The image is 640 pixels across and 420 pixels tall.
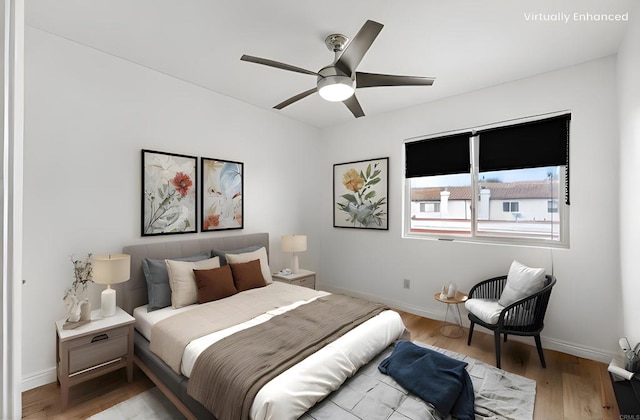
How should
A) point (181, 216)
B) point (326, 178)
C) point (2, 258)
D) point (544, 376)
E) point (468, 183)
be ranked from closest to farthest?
point (2, 258) → point (544, 376) → point (181, 216) → point (468, 183) → point (326, 178)

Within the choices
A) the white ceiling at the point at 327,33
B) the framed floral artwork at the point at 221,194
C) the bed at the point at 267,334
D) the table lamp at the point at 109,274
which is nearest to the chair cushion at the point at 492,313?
the bed at the point at 267,334

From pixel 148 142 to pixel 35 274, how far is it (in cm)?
145

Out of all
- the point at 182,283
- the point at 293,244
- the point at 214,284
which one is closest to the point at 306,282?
the point at 293,244

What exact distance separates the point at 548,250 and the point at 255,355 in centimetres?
300

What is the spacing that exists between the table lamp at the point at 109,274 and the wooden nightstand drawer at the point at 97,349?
22 cm

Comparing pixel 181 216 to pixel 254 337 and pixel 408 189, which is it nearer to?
pixel 254 337

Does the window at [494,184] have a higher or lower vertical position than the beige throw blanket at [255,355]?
higher

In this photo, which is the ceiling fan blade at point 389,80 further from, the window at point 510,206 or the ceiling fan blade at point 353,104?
the window at point 510,206

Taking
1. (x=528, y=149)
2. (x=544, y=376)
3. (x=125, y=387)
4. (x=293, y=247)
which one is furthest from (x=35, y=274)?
(x=528, y=149)

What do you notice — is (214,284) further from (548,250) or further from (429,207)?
(548,250)

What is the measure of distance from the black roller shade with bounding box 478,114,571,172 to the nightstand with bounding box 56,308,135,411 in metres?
3.96

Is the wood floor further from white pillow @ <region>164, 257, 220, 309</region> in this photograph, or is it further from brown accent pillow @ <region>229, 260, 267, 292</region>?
brown accent pillow @ <region>229, 260, 267, 292</region>

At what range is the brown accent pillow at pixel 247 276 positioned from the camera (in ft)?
10.3

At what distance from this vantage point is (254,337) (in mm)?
2072
